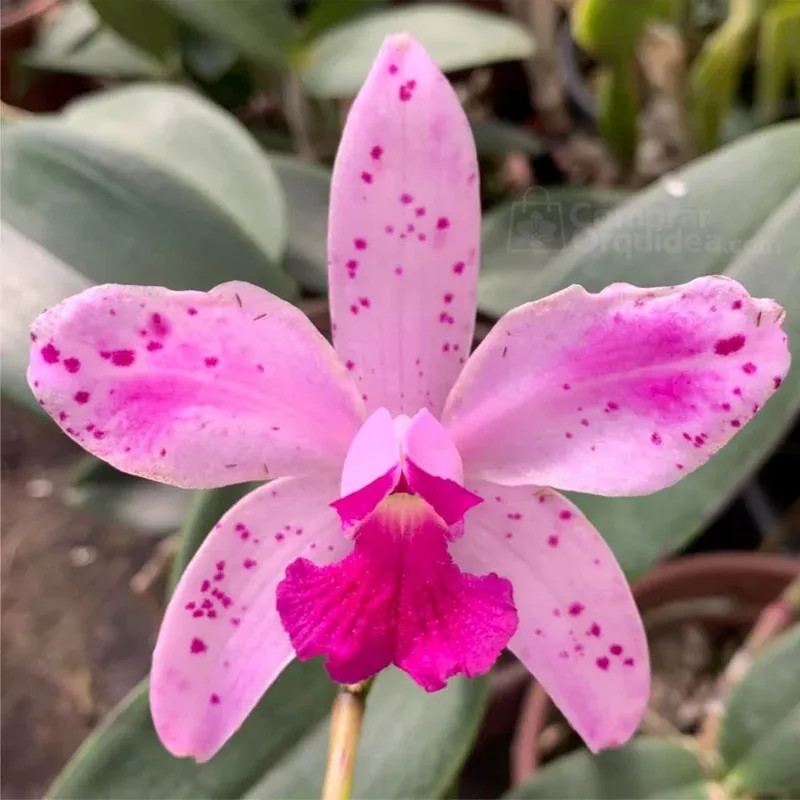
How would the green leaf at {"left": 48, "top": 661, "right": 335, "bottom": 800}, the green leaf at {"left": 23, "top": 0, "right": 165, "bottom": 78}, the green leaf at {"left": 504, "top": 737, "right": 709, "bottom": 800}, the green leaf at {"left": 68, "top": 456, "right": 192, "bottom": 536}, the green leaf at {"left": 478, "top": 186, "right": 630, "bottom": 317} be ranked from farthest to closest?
the green leaf at {"left": 23, "top": 0, "right": 165, "bottom": 78} → the green leaf at {"left": 68, "top": 456, "right": 192, "bottom": 536} → the green leaf at {"left": 478, "top": 186, "right": 630, "bottom": 317} → the green leaf at {"left": 504, "top": 737, "right": 709, "bottom": 800} → the green leaf at {"left": 48, "top": 661, "right": 335, "bottom": 800}

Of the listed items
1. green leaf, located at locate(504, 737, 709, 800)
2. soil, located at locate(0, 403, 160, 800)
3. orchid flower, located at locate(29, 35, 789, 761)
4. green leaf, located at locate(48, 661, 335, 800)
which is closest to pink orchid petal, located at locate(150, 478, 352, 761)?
orchid flower, located at locate(29, 35, 789, 761)

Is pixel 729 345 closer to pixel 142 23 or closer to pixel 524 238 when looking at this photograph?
pixel 524 238

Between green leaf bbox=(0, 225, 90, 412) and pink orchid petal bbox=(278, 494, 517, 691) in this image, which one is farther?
green leaf bbox=(0, 225, 90, 412)

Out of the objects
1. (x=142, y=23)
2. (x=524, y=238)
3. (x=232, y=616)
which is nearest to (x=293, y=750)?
(x=232, y=616)

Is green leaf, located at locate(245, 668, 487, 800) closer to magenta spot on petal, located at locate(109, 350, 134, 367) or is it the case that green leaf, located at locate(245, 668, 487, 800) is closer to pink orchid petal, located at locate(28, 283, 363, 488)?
pink orchid petal, located at locate(28, 283, 363, 488)

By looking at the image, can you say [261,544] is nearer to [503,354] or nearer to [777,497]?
[503,354]

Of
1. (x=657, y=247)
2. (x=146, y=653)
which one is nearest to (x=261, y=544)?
(x=657, y=247)
